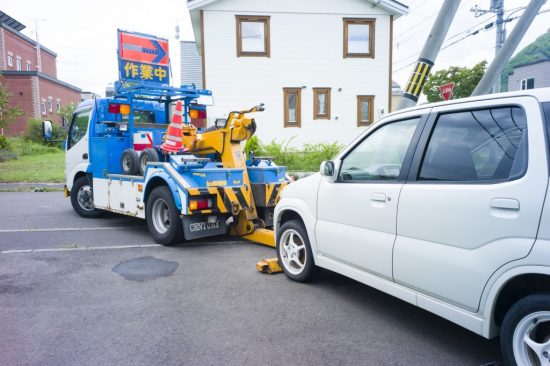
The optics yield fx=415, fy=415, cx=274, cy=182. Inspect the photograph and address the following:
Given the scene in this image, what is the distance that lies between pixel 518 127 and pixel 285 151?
1477 centimetres

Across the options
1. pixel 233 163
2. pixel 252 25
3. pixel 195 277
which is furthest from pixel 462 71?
pixel 195 277

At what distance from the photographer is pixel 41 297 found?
445 cm

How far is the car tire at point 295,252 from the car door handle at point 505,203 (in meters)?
2.29

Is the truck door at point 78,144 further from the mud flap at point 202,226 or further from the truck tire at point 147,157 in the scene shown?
the mud flap at point 202,226

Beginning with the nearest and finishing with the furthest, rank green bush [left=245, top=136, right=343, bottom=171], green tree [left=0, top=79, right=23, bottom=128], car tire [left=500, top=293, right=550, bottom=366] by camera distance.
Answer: car tire [left=500, top=293, right=550, bottom=366], green bush [left=245, top=136, right=343, bottom=171], green tree [left=0, top=79, right=23, bottom=128]

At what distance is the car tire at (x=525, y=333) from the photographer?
252cm

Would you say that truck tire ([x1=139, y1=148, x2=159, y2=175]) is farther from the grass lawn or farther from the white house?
the white house

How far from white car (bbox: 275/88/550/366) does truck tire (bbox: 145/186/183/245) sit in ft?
9.73

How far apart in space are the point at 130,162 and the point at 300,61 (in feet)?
41.4

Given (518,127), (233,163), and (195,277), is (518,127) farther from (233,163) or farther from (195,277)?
(233,163)

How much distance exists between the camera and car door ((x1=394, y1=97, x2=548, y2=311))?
102 inches

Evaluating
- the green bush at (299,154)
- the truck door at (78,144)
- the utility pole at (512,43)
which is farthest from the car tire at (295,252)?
the green bush at (299,154)

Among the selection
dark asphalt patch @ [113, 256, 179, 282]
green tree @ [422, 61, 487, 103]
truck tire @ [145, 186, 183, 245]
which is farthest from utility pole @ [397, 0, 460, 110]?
green tree @ [422, 61, 487, 103]

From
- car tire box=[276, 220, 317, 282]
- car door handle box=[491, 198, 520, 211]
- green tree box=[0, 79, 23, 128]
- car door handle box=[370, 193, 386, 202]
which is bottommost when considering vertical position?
car tire box=[276, 220, 317, 282]
